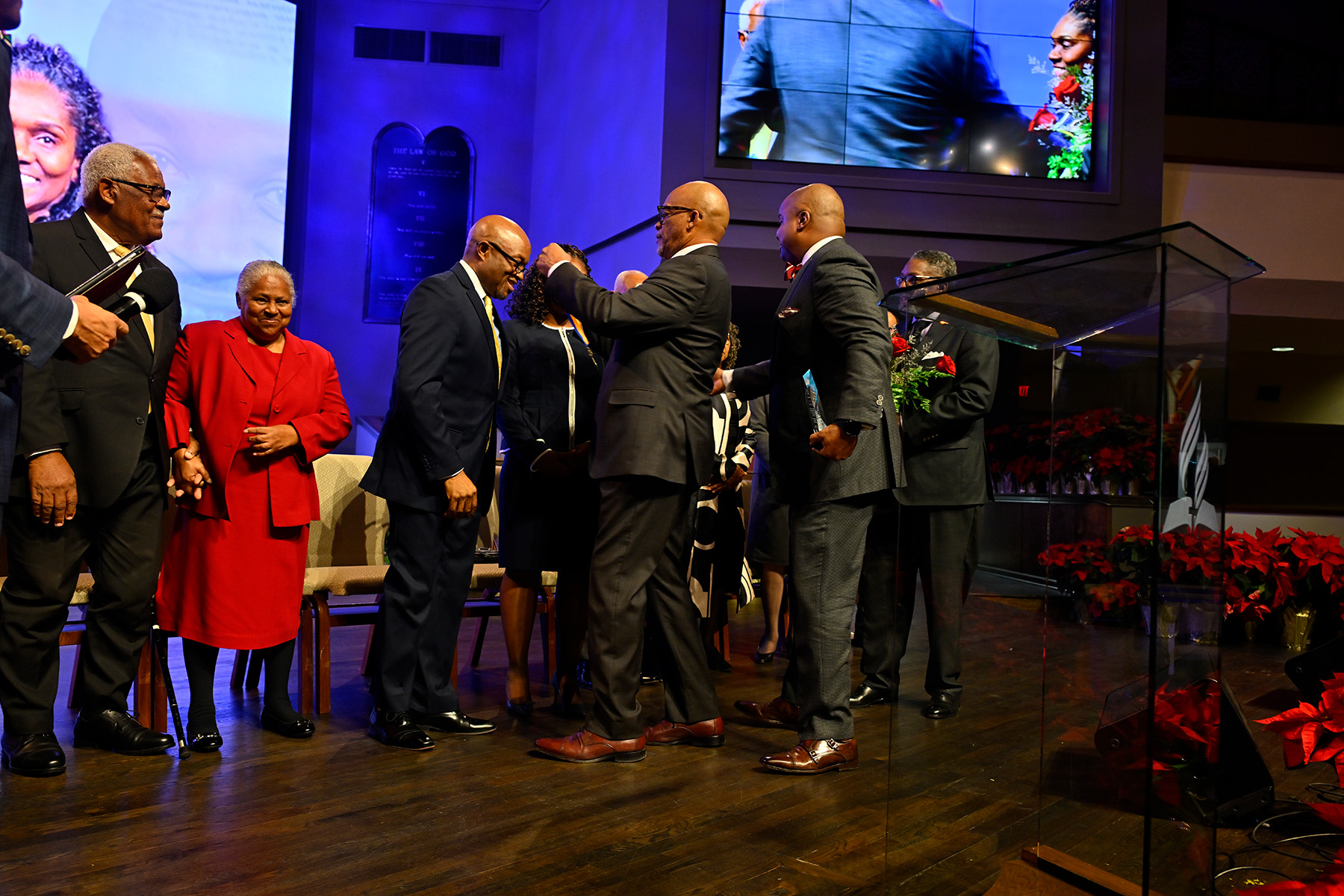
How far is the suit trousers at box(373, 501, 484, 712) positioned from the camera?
289 centimetres

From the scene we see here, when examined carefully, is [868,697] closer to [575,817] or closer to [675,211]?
[575,817]

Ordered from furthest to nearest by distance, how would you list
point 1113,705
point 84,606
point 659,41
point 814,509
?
point 659,41
point 84,606
point 814,509
point 1113,705

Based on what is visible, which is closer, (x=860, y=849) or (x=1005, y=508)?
(x=1005, y=508)

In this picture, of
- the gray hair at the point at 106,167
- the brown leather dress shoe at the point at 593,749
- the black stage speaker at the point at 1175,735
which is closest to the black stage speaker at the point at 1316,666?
the black stage speaker at the point at 1175,735

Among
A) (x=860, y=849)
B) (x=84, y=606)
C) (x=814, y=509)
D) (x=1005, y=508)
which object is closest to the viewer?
(x=1005, y=508)

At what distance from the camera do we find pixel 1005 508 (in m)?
1.93

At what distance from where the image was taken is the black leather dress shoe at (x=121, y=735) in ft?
8.68

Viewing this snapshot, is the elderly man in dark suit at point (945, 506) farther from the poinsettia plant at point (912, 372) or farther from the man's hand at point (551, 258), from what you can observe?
the man's hand at point (551, 258)

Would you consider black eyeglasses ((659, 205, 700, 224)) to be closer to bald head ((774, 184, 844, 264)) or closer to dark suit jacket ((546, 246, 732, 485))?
dark suit jacket ((546, 246, 732, 485))

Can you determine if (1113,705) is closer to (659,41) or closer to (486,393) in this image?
(486,393)

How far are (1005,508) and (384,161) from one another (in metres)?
9.17

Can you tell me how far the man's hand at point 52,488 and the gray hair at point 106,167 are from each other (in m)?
0.76

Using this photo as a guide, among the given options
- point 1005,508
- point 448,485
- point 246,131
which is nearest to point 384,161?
point 246,131

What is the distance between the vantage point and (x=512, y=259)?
10.0 feet
